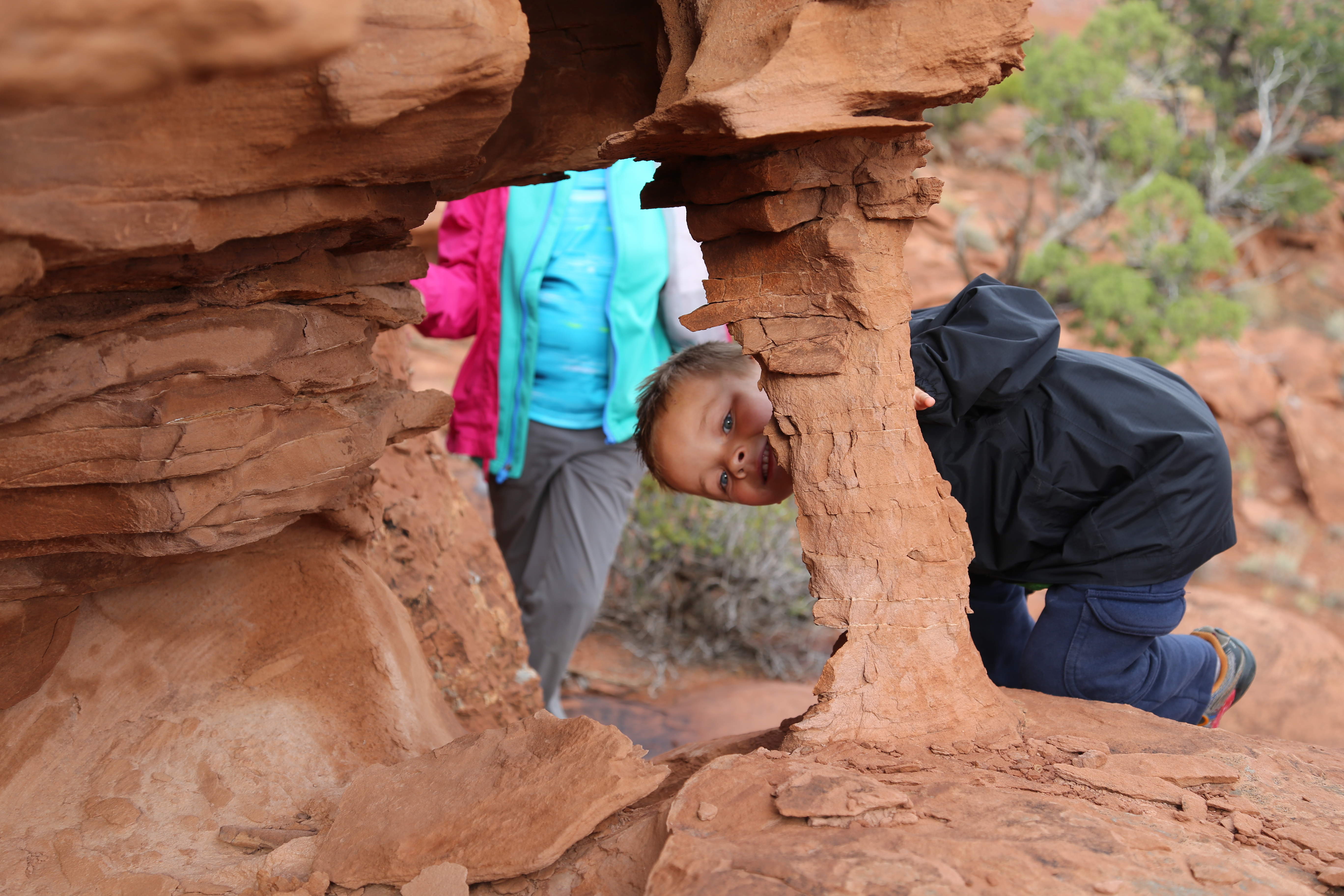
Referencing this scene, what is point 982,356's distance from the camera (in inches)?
88.2

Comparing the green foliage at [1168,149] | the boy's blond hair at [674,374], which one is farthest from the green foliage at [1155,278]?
the boy's blond hair at [674,374]

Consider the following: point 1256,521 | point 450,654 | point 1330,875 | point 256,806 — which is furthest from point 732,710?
point 1256,521

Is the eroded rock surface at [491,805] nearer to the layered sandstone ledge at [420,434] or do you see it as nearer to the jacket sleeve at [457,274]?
the layered sandstone ledge at [420,434]

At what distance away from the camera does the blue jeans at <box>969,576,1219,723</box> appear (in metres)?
2.41

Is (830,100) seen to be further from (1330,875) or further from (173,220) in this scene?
(1330,875)

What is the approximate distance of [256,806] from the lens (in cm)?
212

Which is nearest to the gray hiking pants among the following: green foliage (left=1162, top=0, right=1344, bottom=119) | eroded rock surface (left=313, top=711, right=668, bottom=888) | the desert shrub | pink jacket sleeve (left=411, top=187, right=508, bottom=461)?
pink jacket sleeve (left=411, top=187, right=508, bottom=461)

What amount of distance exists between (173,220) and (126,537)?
2.38ft

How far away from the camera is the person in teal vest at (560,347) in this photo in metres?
3.49

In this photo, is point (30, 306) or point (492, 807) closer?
point (30, 306)

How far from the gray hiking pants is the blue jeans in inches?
64.0

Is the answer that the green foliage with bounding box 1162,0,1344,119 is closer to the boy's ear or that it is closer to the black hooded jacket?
the black hooded jacket

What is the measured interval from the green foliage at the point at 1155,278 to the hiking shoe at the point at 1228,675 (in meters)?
5.58

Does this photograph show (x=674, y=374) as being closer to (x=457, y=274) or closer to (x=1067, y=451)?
(x=1067, y=451)
